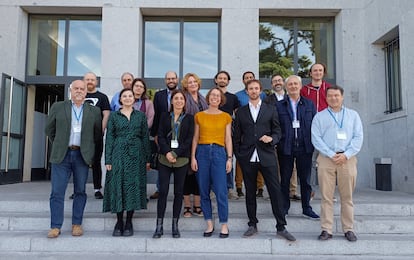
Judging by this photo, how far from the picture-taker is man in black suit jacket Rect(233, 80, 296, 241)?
4285 mm

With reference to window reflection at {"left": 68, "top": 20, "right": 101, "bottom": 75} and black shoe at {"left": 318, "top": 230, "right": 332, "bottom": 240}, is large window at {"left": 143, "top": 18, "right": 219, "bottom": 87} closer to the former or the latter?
window reflection at {"left": 68, "top": 20, "right": 101, "bottom": 75}

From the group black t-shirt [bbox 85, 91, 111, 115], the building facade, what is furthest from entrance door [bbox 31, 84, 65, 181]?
black t-shirt [bbox 85, 91, 111, 115]

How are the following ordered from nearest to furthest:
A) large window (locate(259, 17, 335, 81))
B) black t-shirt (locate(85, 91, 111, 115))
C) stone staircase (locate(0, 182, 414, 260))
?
1. stone staircase (locate(0, 182, 414, 260))
2. black t-shirt (locate(85, 91, 111, 115))
3. large window (locate(259, 17, 335, 81))

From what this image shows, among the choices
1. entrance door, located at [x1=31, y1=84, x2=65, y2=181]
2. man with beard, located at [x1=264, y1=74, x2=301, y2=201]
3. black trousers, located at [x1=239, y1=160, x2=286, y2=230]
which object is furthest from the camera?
entrance door, located at [x1=31, y1=84, x2=65, y2=181]

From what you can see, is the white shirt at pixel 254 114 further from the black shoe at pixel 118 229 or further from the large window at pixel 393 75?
the large window at pixel 393 75

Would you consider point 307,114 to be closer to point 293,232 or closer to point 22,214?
point 293,232

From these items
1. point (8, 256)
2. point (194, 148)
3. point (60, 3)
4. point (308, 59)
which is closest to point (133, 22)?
point (60, 3)

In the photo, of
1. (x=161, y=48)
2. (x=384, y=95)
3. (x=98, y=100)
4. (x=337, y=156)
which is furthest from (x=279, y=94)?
(x=161, y=48)

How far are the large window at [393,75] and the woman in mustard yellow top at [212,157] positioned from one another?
5.04 meters

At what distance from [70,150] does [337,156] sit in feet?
11.0

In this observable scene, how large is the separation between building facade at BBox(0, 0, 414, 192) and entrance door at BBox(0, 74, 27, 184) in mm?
25

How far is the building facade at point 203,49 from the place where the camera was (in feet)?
26.1

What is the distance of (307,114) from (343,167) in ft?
2.87

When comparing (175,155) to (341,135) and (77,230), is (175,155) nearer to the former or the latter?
(77,230)
